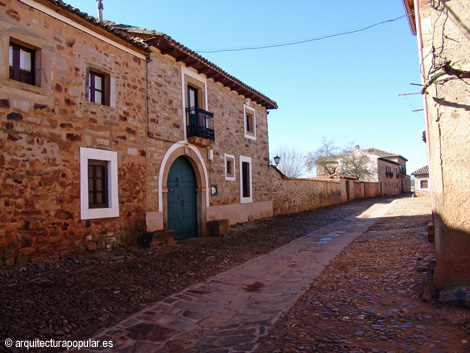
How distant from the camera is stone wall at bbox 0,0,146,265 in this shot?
5.42 metres

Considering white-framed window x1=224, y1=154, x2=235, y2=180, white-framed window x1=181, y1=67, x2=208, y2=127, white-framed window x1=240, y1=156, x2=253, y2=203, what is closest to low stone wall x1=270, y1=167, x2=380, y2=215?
white-framed window x1=240, y1=156, x2=253, y2=203

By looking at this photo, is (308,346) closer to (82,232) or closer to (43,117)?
(82,232)

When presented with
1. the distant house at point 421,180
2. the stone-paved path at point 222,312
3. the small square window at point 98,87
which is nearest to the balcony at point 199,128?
the small square window at point 98,87

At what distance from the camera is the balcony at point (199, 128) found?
980 cm

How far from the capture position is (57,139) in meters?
6.14

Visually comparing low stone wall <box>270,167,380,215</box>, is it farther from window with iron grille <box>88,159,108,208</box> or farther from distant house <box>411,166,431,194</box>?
distant house <box>411,166,431,194</box>

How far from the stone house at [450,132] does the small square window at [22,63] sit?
6.72 meters

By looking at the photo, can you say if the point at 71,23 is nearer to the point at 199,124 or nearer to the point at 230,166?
the point at 199,124

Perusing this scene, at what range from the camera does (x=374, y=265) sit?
18.5 feet

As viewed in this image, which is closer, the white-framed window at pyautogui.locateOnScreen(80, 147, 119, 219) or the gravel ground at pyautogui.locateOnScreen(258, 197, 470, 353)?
→ the gravel ground at pyautogui.locateOnScreen(258, 197, 470, 353)

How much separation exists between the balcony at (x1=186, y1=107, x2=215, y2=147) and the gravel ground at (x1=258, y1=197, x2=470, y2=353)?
19.3 ft

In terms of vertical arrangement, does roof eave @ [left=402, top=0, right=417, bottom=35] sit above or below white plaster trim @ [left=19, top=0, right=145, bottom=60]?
below

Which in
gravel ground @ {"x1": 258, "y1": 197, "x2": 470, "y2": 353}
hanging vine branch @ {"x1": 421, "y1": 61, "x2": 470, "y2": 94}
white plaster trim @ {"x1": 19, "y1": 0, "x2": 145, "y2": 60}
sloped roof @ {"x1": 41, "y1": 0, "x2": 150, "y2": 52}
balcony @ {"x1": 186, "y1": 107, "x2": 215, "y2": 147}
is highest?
sloped roof @ {"x1": 41, "y1": 0, "x2": 150, "y2": 52}

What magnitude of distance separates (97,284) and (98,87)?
15.3 ft
